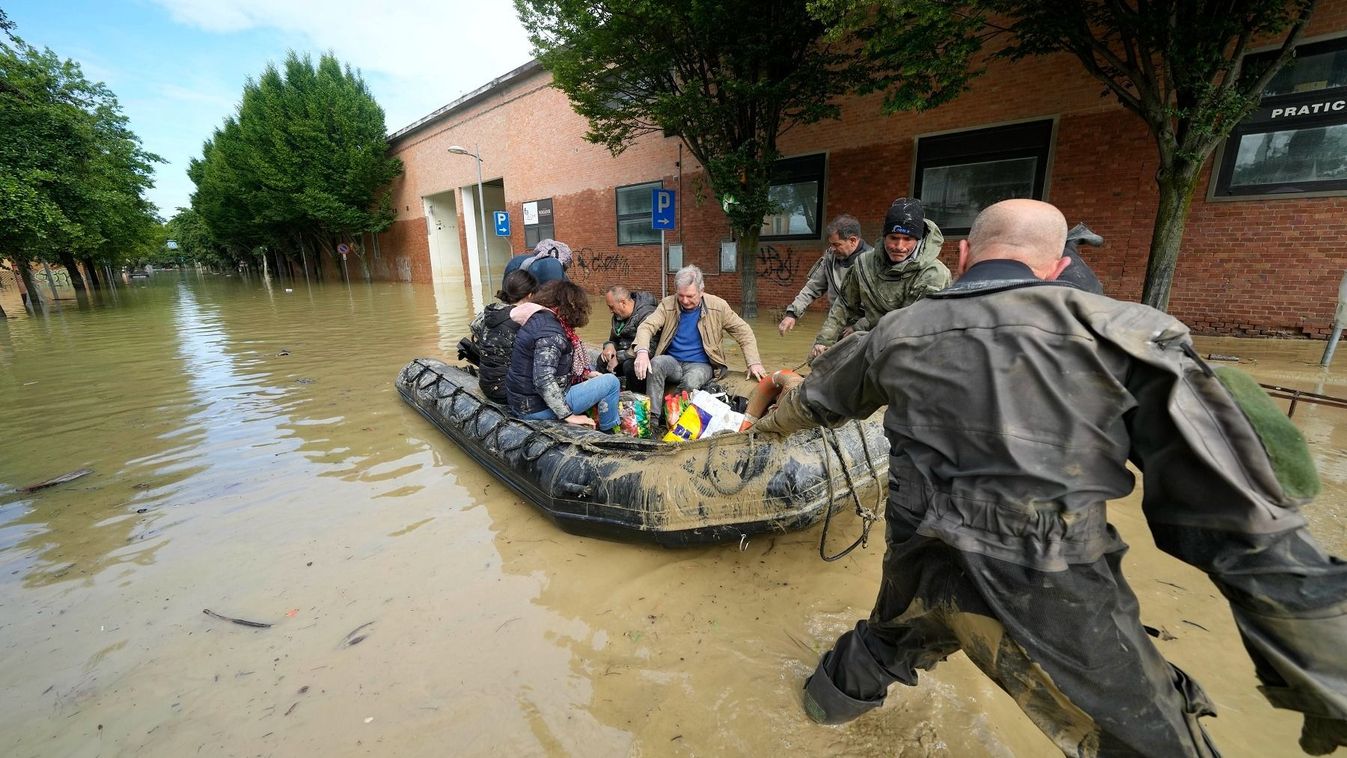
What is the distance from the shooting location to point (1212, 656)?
2160 mm

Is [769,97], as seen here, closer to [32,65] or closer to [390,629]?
[390,629]

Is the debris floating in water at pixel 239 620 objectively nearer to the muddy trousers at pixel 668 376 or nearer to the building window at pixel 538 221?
the muddy trousers at pixel 668 376

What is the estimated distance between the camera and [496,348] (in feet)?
13.8

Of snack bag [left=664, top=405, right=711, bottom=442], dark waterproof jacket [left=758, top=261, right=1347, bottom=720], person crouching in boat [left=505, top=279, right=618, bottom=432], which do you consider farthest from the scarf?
dark waterproof jacket [left=758, top=261, right=1347, bottom=720]

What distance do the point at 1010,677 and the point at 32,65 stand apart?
74.7ft

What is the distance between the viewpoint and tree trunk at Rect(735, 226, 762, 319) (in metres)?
10.9

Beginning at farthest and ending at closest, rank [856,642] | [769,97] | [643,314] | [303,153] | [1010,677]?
[303,153], [769,97], [643,314], [856,642], [1010,677]

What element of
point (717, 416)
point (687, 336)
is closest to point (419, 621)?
point (717, 416)

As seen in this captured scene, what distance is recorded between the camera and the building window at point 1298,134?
21.3ft

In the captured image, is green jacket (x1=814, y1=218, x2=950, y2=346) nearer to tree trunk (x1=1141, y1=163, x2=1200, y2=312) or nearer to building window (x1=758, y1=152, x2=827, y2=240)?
tree trunk (x1=1141, y1=163, x2=1200, y2=312)

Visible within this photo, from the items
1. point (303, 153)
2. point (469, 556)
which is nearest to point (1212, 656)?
point (469, 556)

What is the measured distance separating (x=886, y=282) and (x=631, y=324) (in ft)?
7.83

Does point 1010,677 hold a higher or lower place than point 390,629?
higher

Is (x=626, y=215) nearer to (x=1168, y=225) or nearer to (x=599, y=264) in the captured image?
(x=599, y=264)
